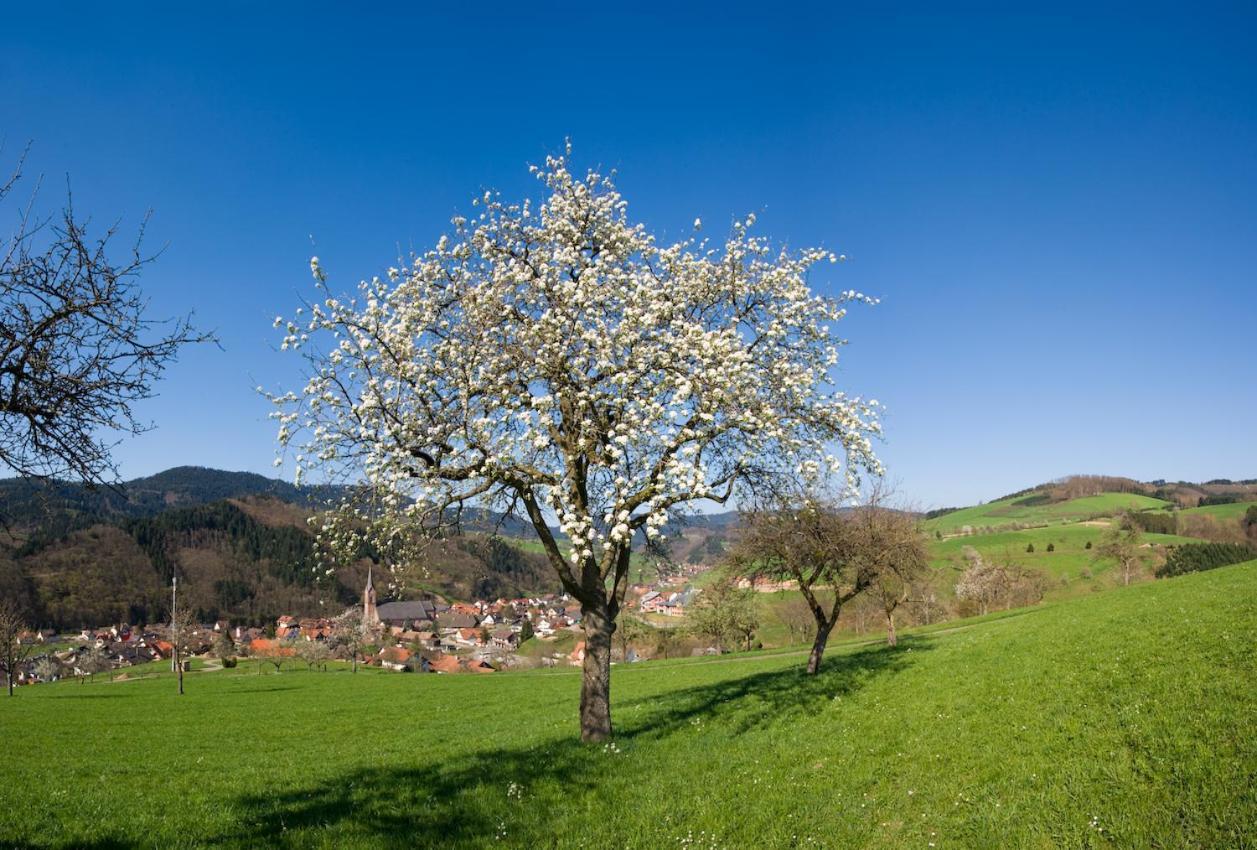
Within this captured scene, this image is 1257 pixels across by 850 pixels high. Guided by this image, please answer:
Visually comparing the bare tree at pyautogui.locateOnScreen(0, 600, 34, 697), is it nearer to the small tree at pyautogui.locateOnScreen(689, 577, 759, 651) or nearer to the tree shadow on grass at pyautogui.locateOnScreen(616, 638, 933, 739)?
the small tree at pyautogui.locateOnScreen(689, 577, 759, 651)

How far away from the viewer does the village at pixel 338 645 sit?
101 metres

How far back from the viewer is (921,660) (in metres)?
24.0

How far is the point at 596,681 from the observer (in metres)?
15.8

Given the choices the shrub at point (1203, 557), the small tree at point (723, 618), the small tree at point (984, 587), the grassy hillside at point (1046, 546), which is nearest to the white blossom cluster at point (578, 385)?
the small tree at point (723, 618)

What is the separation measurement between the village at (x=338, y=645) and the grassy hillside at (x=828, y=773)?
2192 inches

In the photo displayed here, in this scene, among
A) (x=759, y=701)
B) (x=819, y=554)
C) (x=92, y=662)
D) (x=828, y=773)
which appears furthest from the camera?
(x=92, y=662)

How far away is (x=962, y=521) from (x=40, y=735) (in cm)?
16647

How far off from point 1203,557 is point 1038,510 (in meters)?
90.7

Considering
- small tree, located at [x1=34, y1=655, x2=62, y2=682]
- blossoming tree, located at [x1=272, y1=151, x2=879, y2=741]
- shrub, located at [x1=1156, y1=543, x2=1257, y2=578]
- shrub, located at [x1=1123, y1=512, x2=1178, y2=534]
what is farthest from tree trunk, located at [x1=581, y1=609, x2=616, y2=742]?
small tree, located at [x1=34, y1=655, x2=62, y2=682]

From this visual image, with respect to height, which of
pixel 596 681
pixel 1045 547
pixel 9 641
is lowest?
pixel 9 641

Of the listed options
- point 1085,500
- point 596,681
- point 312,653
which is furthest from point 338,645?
point 1085,500

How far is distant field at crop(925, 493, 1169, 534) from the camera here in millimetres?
140625

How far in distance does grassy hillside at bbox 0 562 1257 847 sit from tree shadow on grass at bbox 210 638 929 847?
59 mm

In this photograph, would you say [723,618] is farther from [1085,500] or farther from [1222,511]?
[1085,500]
